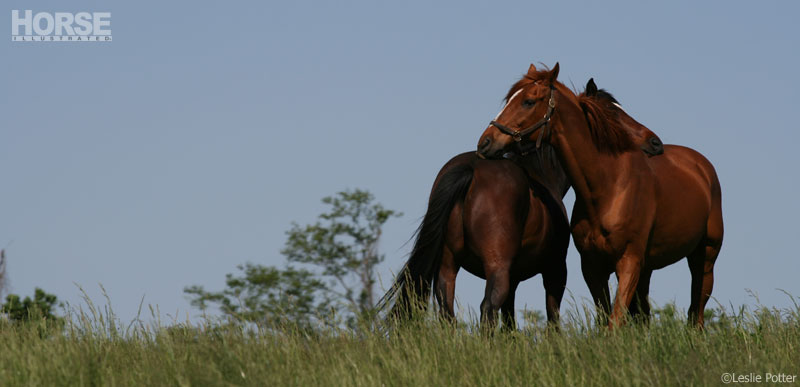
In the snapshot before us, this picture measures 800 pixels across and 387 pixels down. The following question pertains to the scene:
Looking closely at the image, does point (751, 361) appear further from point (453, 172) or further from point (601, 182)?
point (453, 172)

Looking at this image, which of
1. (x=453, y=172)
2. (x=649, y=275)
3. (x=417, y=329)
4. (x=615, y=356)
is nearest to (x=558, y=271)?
(x=649, y=275)

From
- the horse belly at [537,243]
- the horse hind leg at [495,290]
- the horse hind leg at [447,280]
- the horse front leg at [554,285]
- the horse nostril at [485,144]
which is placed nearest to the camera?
the horse nostril at [485,144]

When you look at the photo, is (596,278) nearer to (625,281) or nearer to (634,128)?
(625,281)

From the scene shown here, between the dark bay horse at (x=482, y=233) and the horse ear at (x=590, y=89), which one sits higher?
the horse ear at (x=590, y=89)

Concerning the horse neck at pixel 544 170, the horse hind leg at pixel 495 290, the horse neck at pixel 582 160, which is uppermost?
the horse neck at pixel 544 170

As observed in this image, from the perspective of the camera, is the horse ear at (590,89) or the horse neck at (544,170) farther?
the horse neck at (544,170)

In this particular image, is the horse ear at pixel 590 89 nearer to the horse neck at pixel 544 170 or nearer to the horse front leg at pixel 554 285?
the horse neck at pixel 544 170

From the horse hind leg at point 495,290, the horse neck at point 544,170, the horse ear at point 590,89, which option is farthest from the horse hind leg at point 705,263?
the horse hind leg at point 495,290

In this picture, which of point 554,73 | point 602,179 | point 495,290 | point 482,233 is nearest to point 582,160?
point 602,179

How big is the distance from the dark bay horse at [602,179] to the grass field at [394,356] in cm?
90

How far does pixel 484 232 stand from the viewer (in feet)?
24.1

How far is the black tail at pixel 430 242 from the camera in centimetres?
752

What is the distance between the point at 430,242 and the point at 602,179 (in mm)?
1549

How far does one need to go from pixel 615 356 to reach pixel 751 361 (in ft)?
2.86
